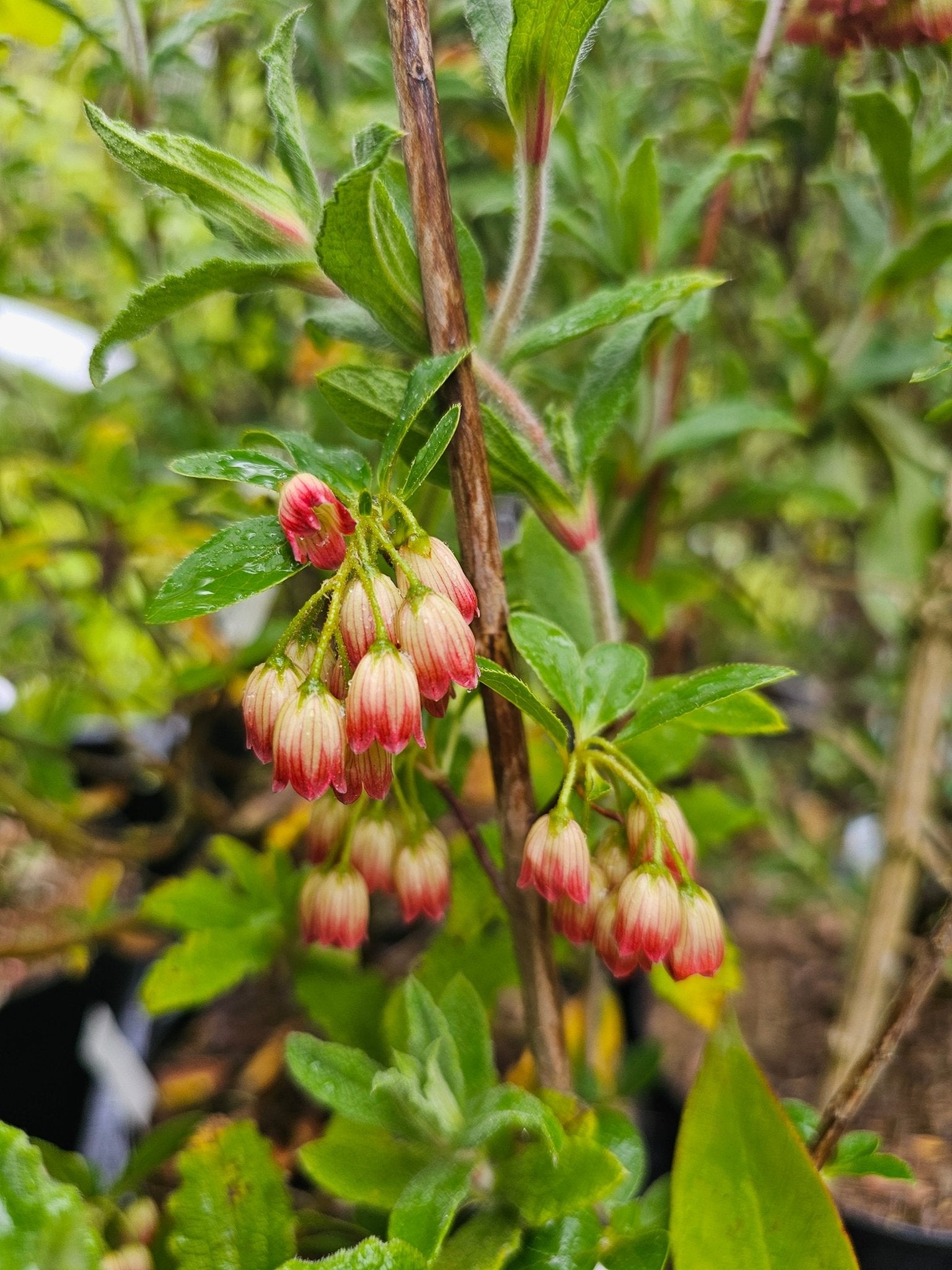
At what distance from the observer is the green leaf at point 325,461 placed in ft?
1.47

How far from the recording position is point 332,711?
0.42 meters

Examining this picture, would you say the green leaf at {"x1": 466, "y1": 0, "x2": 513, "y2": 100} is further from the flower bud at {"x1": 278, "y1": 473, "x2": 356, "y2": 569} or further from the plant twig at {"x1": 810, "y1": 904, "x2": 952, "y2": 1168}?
the plant twig at {"x1": 810, "y1": 904, "x2": 952, "y2": 1168}

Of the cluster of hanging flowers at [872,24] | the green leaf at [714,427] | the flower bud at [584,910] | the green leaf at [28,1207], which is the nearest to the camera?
the green leaf at [28,1207]

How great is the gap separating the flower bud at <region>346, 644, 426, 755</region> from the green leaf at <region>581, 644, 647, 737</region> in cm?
12

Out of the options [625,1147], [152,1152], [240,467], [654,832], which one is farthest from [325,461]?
[152,1152]

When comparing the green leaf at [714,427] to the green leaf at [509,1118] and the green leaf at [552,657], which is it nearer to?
the green leaf at [552,657]

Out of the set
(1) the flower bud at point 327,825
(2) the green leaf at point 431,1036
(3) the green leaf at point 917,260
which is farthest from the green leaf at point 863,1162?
(3) the green leaf at point 917,260

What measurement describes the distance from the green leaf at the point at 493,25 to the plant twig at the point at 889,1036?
1.59 feet

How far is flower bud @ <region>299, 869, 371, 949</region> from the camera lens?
1.85 ft

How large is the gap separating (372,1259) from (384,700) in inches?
10.1

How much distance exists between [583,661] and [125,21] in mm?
670

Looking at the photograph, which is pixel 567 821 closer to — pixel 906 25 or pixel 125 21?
pixel 906 25

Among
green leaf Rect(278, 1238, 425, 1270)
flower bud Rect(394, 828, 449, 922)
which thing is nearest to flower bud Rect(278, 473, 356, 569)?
flower bud Rect(394, 828, 449, 922)

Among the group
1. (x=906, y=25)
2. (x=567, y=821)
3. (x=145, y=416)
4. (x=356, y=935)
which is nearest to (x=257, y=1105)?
(x=356, y=935)
